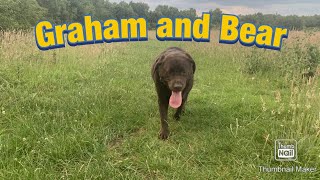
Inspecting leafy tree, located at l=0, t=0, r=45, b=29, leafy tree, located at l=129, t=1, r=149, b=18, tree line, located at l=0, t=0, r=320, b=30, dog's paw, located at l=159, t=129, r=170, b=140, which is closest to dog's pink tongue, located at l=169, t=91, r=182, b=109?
dog's paw, located at l=159, t=129, r=170, b=140

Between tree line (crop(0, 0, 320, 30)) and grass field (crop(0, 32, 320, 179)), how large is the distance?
3.13 metres

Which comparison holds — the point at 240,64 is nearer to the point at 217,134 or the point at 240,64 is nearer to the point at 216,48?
the point at 216,48

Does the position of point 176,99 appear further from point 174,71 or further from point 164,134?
point 164,134

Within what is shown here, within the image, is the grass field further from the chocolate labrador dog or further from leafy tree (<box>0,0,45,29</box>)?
leafy tree (<box>0,0,45,29</box>)

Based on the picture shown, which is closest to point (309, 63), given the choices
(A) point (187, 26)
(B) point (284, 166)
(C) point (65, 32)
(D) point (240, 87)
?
(D) point (240, 87)

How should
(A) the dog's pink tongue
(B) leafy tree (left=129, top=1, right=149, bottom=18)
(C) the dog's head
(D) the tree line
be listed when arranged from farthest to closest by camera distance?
A: (B) leafy tree (left=129, top=1, right=149, bottom=18), (D) the tree line, (A) the dog's pink tongue, (C) the dog's head

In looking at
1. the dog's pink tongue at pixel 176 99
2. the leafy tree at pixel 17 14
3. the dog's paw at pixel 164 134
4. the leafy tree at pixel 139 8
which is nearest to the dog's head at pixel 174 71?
the dog's pink tongue at pixel 176 99

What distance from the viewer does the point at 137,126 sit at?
3875 millimetres

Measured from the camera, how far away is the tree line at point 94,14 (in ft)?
31.1

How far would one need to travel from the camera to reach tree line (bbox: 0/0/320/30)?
9466mm

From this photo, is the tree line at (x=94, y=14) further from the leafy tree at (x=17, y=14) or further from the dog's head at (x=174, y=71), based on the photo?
the dog's head at (x=174, y=71)

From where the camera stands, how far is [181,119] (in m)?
4.16

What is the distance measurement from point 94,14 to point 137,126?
51800 millimetres

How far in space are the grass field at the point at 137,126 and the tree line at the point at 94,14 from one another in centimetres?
313
